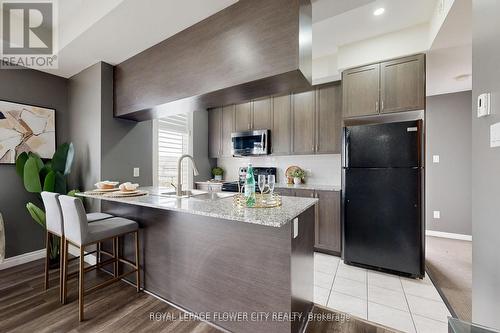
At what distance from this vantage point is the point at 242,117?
4035 millimetres

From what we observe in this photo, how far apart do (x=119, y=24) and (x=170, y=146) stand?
2041mm

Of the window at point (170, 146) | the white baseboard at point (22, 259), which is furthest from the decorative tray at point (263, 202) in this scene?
the white baseboard at point (22, 259)

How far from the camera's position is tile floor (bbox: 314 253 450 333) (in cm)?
172

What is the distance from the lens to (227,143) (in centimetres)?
424

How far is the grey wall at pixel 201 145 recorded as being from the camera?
4.23 m

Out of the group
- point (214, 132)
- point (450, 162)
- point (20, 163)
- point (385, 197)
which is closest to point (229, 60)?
point (385, 197)

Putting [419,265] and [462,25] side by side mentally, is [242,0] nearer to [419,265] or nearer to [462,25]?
[462,25]

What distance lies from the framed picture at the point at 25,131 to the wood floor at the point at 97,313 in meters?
1.45

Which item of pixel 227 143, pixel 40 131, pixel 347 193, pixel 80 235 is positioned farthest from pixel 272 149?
pixel 40 131

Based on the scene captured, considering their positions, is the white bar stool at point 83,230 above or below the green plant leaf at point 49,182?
below

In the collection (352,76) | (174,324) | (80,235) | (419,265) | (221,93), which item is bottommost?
(174,324)

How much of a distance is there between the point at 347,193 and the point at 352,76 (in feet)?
4.98

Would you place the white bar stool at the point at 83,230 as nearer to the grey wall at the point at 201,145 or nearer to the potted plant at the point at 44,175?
the potted plant at the point at 44,175

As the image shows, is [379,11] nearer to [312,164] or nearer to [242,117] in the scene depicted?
[312,164]
